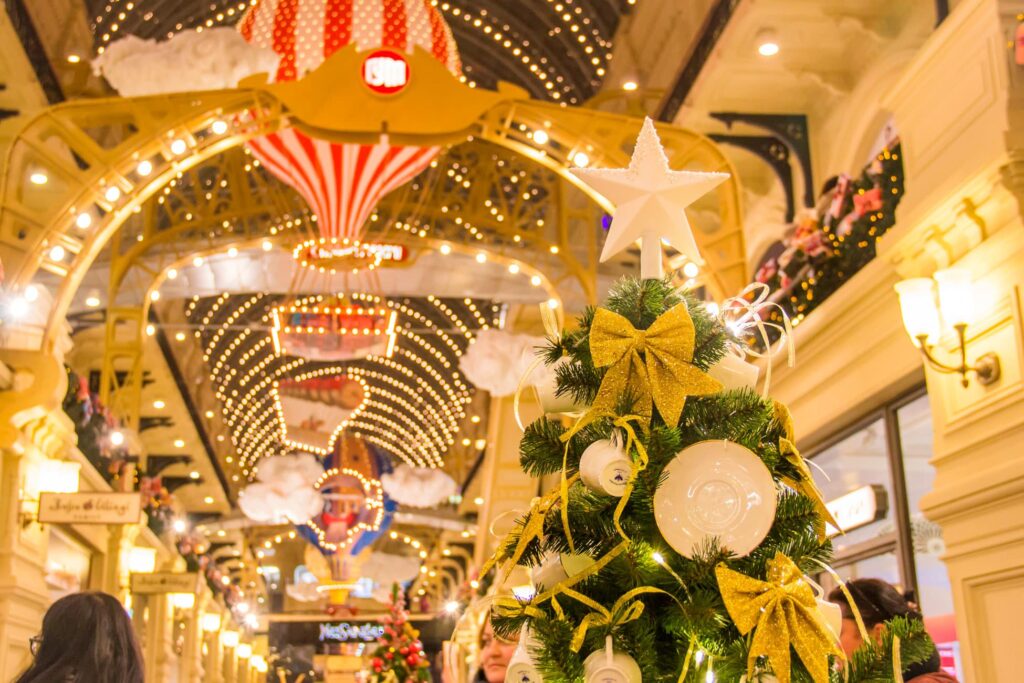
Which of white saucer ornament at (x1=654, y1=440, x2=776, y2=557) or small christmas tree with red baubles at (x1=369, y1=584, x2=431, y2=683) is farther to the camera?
small christmas tree with red baubles at (x1=369, y1=584, x2=431, y2=683)

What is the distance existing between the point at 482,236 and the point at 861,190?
6522 millimetres

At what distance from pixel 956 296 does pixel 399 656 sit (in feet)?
20.7

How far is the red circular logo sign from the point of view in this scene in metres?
8.09

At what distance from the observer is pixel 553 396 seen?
2.44 m

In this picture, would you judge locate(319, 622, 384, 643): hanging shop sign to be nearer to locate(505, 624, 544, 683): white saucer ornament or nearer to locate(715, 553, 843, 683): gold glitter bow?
locate(505, 624, 544, 683): white saucer ornament

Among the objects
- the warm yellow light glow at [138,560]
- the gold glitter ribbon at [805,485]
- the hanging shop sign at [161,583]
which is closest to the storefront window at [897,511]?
the gold glitter ribbon at [805,485]

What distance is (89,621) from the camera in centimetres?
259

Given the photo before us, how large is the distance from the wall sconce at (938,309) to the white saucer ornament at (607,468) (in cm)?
410

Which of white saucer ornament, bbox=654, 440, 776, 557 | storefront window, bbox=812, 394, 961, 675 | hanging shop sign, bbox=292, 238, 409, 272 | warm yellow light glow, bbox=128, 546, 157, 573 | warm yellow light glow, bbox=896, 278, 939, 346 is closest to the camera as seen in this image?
white saucer ornament, bbox=654, 440, 776, 557

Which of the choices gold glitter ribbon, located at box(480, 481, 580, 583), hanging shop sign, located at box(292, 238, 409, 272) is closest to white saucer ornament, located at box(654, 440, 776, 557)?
gold glitter ribbon, located at box(480, 481, 580, 583)

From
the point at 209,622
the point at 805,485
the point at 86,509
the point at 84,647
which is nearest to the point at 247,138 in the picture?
the point at 86,509

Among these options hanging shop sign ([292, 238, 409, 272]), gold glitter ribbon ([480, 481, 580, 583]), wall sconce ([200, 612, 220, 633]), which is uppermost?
hanging shop sign ([292, 238, 409, 272])

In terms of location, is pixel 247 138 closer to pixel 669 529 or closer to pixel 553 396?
pixel 553 396

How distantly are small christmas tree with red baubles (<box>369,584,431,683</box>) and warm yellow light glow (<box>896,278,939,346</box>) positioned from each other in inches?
230
